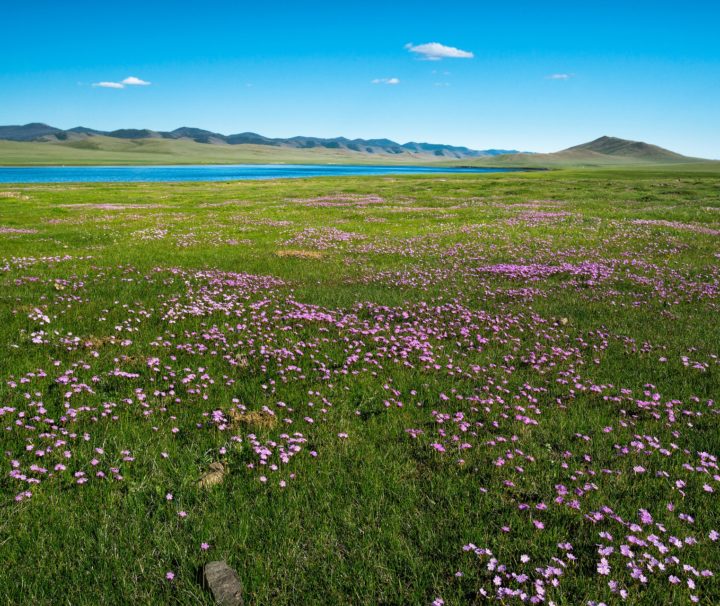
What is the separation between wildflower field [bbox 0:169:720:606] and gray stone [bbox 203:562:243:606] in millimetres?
138

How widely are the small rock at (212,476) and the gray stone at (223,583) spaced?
4.38 feet

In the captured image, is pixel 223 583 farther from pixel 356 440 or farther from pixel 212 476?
pixel 356 440

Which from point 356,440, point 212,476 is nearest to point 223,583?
point 212,476

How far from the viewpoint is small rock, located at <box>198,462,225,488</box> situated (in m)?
5.41

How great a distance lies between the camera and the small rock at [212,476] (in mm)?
5407

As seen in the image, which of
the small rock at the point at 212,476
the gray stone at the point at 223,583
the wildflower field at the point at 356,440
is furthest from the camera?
the small rock at the point at 212,476

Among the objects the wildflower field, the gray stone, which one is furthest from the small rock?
the gray stone

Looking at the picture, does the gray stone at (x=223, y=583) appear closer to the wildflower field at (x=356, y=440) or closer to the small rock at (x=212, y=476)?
the wildflower field at (x=356, y=440)

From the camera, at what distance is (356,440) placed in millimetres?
6520

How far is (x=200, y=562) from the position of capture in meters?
4.32

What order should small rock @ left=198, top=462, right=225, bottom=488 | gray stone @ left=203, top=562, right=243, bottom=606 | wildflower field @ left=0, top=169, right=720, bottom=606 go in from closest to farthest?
1. gray stone @ left=203, top=562, right=243, bottom=606
2. wildflower field @ left=0, top=169, right=720, bottom=606
3. small rock @ left=198, top=462, right=225, bottom=488

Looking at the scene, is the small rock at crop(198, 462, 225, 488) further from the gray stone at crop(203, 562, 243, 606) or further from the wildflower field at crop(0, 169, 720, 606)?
the gray stone at crop(203, 562, 243, 606)

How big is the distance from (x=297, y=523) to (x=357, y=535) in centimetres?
68

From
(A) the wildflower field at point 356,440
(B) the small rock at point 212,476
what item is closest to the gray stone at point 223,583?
(A) the wildflower field at point 356,440
